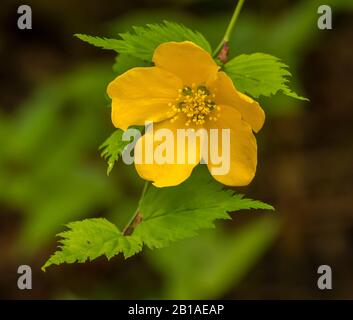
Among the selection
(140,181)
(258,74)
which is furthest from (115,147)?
(140,181)

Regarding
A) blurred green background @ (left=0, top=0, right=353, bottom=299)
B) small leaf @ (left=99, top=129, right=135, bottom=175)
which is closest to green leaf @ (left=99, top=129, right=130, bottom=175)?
small leaf @ (left=99, top=129, right=135, bottom=175)

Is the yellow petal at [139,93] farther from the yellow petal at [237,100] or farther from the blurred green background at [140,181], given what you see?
the blurred green background at [140,181]

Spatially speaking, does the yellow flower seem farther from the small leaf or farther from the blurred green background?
the blurred green background

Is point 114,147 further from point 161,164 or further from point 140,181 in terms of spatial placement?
point 140,181

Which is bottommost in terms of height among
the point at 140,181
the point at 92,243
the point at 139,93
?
the point at 92,243

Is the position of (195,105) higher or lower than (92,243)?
higher

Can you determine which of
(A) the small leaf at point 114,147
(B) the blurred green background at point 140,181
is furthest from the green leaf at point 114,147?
(B) the blurred green background at point 140,181
